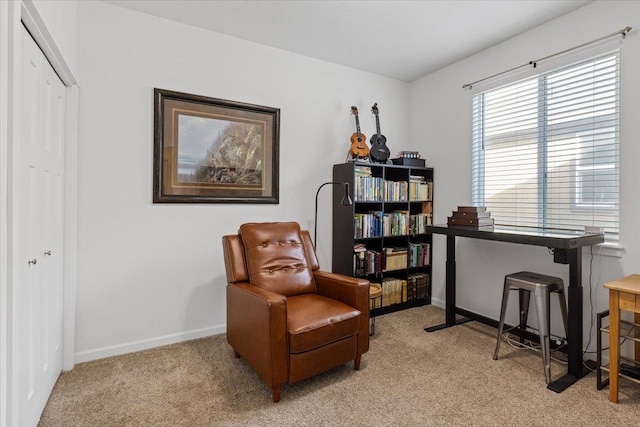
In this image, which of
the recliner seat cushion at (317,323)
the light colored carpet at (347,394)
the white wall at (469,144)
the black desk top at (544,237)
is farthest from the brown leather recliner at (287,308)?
the white wall at (469,144)

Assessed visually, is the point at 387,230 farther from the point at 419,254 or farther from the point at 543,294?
the point at 543,294

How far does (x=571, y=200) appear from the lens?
8.57 ft

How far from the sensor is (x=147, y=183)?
104 inches

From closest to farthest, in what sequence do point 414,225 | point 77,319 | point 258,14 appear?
point 77,319 → point 258,14 → point 414,225

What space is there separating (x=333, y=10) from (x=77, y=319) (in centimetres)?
296

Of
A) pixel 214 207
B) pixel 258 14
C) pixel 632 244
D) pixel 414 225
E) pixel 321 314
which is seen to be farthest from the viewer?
pixel 414 225

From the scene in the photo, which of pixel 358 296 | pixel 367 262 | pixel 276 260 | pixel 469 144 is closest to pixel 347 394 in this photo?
pixel 358 296

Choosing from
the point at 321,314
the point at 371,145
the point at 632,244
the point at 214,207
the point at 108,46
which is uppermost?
the point at 108,46

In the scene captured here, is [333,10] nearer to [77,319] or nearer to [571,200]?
[571,200]

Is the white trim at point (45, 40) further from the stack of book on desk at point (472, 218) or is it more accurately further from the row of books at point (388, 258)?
the stack of book on desk at point (472, 218)

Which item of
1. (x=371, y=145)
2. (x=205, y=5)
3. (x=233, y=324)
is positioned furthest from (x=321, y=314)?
(x=205, y=5)

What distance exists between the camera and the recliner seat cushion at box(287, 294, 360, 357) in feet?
6.30

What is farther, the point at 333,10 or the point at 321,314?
the point at 333,10

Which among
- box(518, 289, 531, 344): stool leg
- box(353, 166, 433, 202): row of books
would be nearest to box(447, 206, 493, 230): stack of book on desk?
box(518, 289, 531, 344): stool leg
